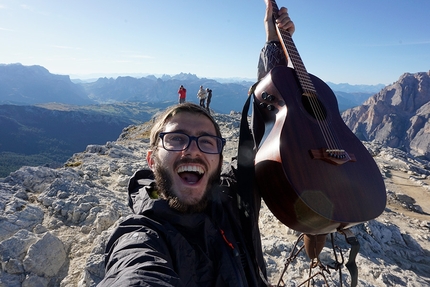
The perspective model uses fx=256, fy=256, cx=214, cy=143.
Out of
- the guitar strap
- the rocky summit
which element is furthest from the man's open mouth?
the rocky summit

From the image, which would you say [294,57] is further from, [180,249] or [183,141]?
[180,249]

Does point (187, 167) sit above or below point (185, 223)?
above

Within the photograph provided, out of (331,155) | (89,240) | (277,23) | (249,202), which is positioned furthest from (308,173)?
(89,240)

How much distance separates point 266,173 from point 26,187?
7.13m

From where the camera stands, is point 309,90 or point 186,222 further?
point 309,90

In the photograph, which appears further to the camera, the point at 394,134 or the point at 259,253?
the point at 394,134

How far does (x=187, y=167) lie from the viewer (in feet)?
7.70

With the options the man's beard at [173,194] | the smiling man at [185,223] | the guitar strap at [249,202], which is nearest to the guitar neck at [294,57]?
the guitar strap at [249,202]

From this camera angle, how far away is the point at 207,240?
2082 millimetres

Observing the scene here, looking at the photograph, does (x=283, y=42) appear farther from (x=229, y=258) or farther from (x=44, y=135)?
(x=44, y=135)

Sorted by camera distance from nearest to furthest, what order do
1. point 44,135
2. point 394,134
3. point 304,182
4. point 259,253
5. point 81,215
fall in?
point 304,182 < point 259,253 < point 81,215 < point 394,134 < point 44,135

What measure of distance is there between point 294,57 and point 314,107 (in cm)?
76

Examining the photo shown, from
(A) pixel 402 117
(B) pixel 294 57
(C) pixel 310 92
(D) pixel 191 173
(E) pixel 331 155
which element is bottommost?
(A) pixel 402 117

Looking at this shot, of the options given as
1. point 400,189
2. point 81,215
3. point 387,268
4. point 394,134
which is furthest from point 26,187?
point 394,134
